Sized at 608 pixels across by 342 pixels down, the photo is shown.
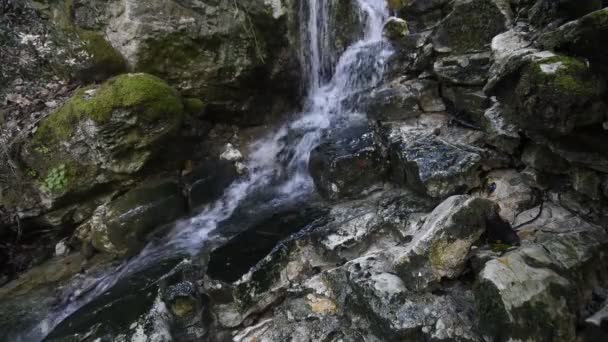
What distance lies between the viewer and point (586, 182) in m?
2.47

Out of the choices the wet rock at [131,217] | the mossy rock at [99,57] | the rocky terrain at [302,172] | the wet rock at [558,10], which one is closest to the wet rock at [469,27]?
the rocky terrain at [302,172]

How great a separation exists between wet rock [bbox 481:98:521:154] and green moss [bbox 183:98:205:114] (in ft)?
13.0

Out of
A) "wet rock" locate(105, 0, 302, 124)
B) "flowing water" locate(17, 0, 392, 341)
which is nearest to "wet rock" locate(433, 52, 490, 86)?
"flowing water" locate(17, 0, 392, 341)

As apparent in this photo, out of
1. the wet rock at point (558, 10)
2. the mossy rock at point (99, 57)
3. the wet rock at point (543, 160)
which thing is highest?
the mossy rock at point (99, 57)

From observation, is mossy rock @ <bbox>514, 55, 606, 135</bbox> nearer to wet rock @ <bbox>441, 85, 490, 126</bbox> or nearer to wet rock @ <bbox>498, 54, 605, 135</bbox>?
wet rock @ <bbox>498, 54, 605, 135</bbox>

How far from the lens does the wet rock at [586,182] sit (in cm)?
241

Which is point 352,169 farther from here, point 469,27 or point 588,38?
point 588,38

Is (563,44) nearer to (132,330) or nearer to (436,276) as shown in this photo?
(436,276)

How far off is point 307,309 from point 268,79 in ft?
13.8

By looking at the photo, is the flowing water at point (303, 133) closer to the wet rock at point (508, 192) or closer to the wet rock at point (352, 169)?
the wet rock at point (352, 169)

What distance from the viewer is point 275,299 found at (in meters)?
3.13

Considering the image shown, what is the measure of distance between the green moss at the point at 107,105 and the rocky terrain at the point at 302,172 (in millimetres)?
→ 29

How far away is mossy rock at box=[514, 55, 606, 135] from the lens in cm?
209

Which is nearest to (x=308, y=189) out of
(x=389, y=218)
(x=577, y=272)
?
(x=389, y=218)
